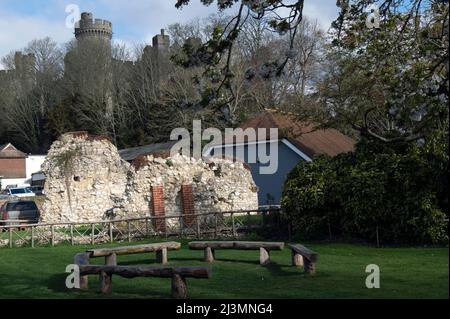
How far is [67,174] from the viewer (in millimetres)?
27219

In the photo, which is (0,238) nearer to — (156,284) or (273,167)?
(156,284)

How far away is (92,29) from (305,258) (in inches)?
2529

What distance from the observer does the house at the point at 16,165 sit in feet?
212

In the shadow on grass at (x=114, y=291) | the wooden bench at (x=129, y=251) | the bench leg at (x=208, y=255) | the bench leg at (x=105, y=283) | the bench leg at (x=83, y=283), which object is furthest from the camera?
the bench leg at (x=208, y=255)

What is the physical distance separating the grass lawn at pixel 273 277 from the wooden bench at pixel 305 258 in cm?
18

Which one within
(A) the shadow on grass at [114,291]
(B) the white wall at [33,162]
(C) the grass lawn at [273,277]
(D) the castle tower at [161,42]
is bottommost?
(A) the shadow on grass at [114,291]

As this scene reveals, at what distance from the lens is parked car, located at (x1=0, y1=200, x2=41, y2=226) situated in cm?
2786

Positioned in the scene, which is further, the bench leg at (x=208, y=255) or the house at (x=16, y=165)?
the house at (x=16, y=165)

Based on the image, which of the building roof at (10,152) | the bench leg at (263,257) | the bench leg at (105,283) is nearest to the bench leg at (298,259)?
the bench leg at (263,257)

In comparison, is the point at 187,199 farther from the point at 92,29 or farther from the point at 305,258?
the point at 92,29

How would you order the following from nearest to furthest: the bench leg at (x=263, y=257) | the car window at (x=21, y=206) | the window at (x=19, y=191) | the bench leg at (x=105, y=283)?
the bench leg at (x=105, y=283) < the bench leg at (x=263, y=257) < the car window at (x=21, y=206) < the window at (x=19, y=191)

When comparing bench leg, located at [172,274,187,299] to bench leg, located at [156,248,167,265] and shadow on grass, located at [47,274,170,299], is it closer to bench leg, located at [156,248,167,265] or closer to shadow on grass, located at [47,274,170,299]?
shadow on grass, located at [47,274,170,299]

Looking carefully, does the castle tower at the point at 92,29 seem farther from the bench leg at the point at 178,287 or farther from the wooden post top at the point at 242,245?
the bench leg at the point at 178,287
